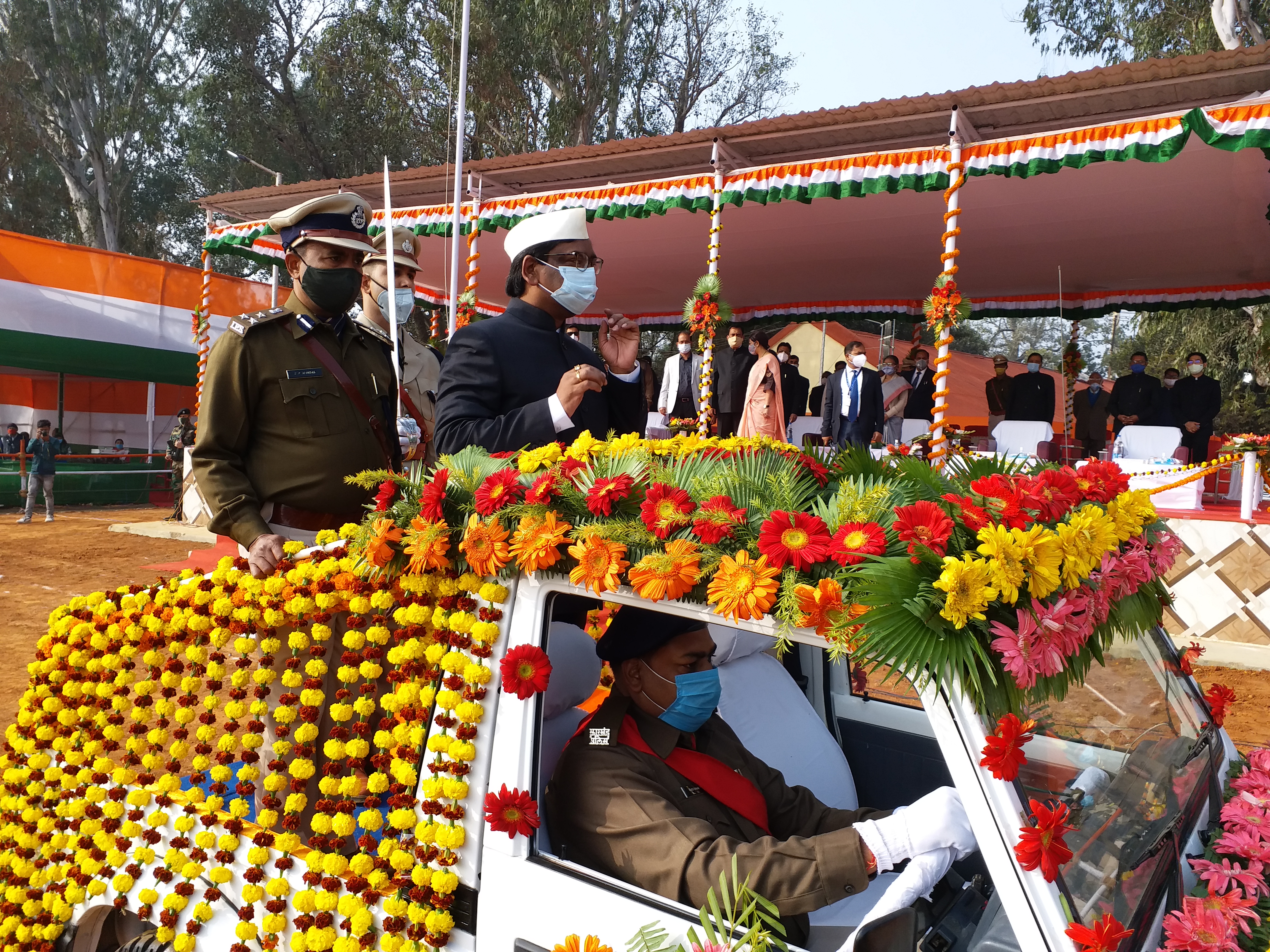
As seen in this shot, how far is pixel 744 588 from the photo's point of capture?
1.48 m

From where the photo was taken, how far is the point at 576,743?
193cm

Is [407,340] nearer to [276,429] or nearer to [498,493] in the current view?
[276,429]

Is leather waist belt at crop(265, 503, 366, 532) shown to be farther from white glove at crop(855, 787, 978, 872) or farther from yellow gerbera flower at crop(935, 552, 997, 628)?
yellow gerbera flower at crop(935, 552, 997, 628)

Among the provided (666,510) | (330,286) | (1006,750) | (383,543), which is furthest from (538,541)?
(330,286)

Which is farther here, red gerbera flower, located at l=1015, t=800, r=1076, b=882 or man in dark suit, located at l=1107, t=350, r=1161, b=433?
man in dark suit, located at l=1107, t=350, r=1161, b=433

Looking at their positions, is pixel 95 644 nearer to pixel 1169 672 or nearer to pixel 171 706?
pixel 171 706

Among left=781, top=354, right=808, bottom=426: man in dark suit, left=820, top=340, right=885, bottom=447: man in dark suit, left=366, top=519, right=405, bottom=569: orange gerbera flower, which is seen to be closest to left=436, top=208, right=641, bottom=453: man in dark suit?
left=366, top=519, right=405, bottom=569: orange gerbera flower

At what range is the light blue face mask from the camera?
9.41 feet

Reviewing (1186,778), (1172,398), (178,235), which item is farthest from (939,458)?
(178,235)

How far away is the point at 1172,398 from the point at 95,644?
14.0m

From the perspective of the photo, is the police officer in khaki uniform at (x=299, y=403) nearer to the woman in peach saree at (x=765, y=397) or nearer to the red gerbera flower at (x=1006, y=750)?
the red gerbera flower at (x=1006, y=750)

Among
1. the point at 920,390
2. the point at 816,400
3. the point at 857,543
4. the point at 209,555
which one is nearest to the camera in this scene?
the point at 857,543

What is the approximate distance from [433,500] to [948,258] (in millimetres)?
8182

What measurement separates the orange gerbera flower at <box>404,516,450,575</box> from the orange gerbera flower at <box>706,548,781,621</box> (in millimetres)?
589
